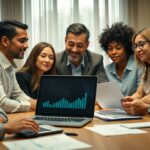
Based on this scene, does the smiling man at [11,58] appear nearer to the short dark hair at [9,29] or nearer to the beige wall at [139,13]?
the short dark hair at [9,29]

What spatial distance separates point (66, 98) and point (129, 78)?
3.97 feet

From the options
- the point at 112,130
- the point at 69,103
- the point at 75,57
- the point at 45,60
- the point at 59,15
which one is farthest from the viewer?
the point at 59,15

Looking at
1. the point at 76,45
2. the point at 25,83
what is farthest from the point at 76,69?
the point at 25,83

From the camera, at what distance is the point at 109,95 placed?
205 cm

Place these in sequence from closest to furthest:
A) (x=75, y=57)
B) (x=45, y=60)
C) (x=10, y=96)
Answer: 1. (x=10, y=96)
2. (x=45, y=60)
3. (x=75, y=57)

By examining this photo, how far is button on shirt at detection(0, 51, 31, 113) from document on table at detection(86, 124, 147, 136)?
0.69 meters

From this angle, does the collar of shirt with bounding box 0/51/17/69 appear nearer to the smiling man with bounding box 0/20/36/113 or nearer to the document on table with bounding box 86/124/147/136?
the smiling man with bounding box 0/20/36/113

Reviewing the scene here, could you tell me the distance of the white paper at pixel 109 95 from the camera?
6.51 ft

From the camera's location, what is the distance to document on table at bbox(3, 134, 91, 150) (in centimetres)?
109

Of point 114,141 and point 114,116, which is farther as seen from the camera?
point 114,116

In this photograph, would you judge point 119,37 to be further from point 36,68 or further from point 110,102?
point 110,102

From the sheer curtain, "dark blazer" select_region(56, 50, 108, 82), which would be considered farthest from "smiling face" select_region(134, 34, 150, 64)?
the sheer curtain

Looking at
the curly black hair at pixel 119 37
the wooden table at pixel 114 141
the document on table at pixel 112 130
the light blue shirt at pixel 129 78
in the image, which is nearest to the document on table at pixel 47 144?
the wooden table at pixel 114 141

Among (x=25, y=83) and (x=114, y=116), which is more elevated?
(x=25, y=83)
